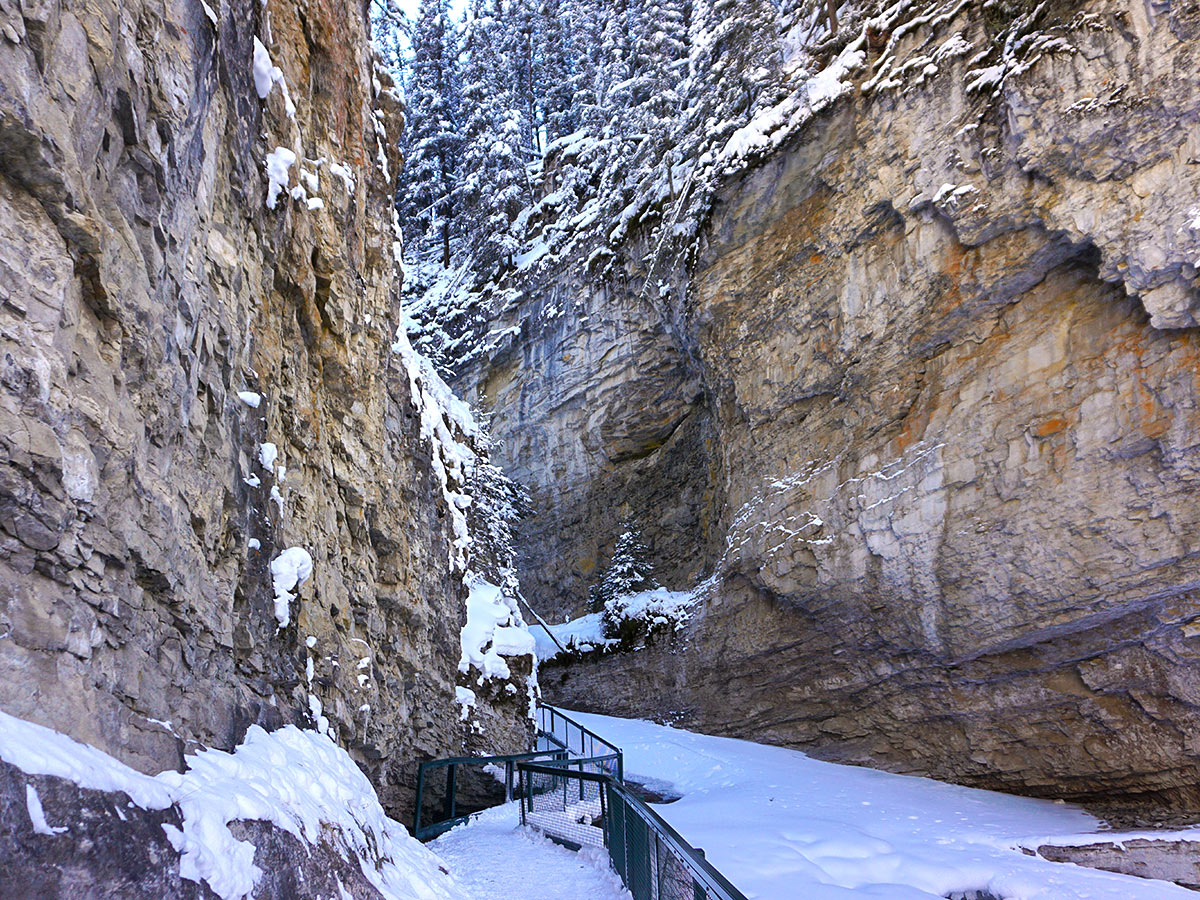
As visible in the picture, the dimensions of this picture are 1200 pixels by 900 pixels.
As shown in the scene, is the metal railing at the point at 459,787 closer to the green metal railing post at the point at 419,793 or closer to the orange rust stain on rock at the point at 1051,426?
the green metal railing post at the point at 419,793

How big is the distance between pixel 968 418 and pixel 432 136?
32379 mm

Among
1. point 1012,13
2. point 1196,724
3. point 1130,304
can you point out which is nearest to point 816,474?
point 1130,304

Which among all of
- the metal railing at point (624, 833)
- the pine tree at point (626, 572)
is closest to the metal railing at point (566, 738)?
the metal railing at point (624, 833)

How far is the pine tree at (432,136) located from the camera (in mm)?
38125

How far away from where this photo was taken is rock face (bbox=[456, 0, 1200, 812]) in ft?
42.8

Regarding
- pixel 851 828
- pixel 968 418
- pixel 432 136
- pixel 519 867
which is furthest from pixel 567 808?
pixel 432 136

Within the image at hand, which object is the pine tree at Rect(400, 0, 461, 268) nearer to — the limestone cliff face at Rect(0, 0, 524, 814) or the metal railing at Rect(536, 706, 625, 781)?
the metal railing at Rect(536, 706, 625, 781)

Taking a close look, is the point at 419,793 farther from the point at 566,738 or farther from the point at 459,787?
the point at 566,738

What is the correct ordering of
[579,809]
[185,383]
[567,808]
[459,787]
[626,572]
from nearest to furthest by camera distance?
[185,383] → [579,809] → [567,808] → [459,787] → [626,572]

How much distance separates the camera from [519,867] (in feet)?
27.4

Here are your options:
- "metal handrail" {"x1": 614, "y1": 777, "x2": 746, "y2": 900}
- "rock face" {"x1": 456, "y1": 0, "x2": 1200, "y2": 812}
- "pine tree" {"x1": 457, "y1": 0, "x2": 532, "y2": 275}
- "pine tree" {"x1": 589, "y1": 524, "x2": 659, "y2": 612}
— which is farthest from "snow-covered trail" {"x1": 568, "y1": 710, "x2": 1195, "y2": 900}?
"pine tree" {"x1": 457, "y1": 0, "x2": 532, "y2": 275}

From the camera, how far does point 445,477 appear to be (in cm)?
1570

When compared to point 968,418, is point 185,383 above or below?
below

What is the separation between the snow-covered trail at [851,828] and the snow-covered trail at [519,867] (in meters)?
1.84
